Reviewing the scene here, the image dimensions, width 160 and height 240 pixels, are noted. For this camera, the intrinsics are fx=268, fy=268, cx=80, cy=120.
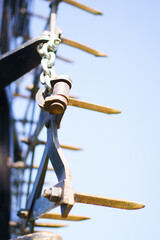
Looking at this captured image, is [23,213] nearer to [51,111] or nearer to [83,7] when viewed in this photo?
[51,111]

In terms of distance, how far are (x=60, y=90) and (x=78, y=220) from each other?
6.57 ft

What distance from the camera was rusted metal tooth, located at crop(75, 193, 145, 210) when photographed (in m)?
1.60

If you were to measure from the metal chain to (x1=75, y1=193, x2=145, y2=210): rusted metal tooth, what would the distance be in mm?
869

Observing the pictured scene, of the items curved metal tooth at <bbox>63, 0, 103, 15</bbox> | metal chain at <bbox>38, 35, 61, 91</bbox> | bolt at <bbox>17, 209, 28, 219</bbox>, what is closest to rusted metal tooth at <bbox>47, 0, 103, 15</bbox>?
curved metal tooth at <bbox>63, 0, 103, 15</bbox>

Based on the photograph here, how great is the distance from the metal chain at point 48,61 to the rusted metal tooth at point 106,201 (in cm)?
87

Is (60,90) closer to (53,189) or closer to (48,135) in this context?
(48,135)

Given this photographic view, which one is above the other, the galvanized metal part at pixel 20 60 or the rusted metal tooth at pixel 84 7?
the rusted metal tooth at pixel 84 7

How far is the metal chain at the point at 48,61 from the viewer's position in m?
2.12

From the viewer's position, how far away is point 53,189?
1.59 metres

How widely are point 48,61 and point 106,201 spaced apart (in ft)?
4.19

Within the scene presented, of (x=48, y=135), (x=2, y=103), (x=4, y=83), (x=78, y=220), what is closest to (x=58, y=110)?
(x=48, y=135)

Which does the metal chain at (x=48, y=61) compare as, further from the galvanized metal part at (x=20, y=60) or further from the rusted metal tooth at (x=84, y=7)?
the rusted metal tooth at (x=84, y=7)

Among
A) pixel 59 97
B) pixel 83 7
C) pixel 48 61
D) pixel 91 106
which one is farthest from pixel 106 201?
pixel 83 7

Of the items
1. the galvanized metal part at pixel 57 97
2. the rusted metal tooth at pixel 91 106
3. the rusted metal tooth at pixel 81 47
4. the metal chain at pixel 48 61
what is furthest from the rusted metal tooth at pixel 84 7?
the galvanized metal part at pixel 57 97
